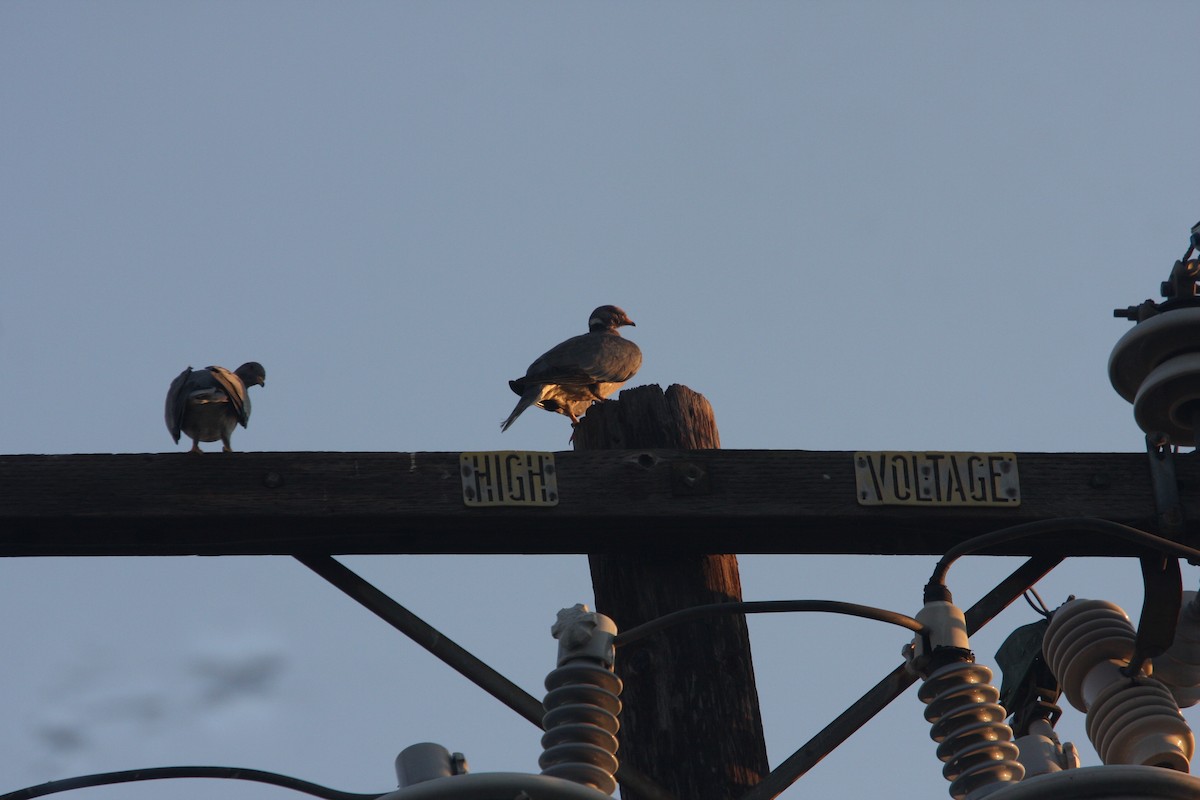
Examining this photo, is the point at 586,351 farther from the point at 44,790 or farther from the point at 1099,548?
the point at 44,790

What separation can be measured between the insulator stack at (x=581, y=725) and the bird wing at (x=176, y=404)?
3.84 meters

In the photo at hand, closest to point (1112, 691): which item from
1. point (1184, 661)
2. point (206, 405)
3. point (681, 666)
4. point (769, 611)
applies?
point (1184, 661)

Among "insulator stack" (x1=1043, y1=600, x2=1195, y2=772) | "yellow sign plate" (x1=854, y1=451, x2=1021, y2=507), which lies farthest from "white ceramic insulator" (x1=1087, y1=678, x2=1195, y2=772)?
"yellow sign plate" (x1=854, y1=451, x2=1021, y2=507)

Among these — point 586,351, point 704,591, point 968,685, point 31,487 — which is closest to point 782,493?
point 704,591

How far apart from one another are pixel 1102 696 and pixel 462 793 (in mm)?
2282

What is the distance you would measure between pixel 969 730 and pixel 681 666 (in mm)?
1363

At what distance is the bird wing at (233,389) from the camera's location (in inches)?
271

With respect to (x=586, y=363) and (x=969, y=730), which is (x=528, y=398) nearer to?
(x=586, y=363)

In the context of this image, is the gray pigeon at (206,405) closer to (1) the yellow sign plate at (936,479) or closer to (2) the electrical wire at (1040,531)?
(1) the yellow sign plate at (936,479)

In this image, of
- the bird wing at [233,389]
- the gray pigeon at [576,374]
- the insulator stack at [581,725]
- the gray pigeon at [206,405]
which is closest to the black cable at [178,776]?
the insulator stack at [581,725]

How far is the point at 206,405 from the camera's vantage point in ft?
22.1

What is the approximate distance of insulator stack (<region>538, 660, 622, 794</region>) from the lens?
3090mm

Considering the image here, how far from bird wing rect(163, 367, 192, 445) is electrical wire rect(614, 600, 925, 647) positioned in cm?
359

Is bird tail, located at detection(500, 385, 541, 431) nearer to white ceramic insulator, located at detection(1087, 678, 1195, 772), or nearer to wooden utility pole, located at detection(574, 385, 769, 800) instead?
wooden utility pole, located at detection(574, 385, 769, 800)
